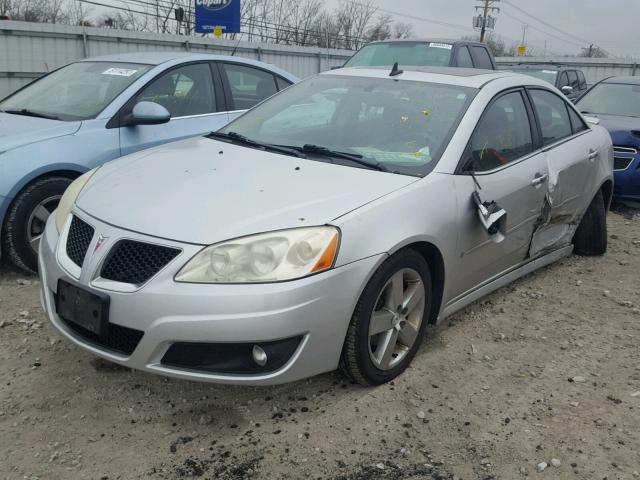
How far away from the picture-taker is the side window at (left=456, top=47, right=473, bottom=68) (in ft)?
29.0

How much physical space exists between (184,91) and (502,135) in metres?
2.78

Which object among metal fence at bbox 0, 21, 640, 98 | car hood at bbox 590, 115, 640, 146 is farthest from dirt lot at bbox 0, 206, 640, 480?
metal fence at bbox 0, 21, 640, 98

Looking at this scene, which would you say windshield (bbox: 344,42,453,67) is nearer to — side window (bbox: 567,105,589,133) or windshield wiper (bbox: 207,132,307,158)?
side window (bbox: 567,105,589,133)

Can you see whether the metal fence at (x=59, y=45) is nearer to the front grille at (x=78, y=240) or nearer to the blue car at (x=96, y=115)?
the blue car at (x=96, y=115)

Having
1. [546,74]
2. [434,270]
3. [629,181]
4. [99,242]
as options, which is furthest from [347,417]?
[546,74]

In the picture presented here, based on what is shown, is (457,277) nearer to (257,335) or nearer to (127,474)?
(257,335)

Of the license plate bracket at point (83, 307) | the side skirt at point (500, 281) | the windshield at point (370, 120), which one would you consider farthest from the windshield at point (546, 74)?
the license plate bracket at point (83, 307)

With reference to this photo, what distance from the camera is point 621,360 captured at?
3430 millimetres

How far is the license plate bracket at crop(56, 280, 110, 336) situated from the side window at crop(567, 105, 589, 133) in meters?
3.62

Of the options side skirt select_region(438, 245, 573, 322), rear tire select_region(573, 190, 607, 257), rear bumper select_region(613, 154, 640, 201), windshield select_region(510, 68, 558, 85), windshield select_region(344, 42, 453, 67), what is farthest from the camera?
windshield select_region(510, 68, 558, 85)

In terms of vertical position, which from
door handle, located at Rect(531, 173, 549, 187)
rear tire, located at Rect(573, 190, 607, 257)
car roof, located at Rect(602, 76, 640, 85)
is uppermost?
car roof, located at Rect(602, 76, 640, 85)

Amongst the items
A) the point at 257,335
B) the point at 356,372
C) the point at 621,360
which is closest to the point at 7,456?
the point at 257,335

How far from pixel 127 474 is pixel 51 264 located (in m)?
1.04

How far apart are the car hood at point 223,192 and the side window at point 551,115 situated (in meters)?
1.60
